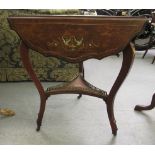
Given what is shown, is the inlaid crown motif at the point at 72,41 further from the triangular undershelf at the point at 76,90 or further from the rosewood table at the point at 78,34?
the triangular undershelf at the point at 76,90

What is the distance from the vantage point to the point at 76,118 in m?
1.84

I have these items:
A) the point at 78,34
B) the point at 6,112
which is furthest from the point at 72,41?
the point at 6,112

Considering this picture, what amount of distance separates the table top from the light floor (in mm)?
533

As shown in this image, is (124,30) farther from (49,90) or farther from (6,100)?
(6,100)

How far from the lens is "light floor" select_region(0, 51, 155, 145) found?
160cm

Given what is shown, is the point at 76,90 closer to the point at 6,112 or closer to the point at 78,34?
the point at 78,34

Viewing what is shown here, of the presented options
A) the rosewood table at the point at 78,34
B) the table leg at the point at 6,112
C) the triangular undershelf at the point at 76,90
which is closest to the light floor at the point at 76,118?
the table leg at the point at 6,112

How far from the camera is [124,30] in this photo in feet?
4.39

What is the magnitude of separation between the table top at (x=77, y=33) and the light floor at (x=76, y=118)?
53cm

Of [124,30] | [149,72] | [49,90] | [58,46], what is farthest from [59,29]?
[149,72]

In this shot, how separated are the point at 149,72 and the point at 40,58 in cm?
131

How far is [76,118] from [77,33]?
73cm

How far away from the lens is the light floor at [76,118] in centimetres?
160

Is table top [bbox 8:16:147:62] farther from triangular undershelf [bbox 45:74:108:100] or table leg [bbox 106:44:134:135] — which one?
triangular undershelf [bbox 45:74:108:100]
